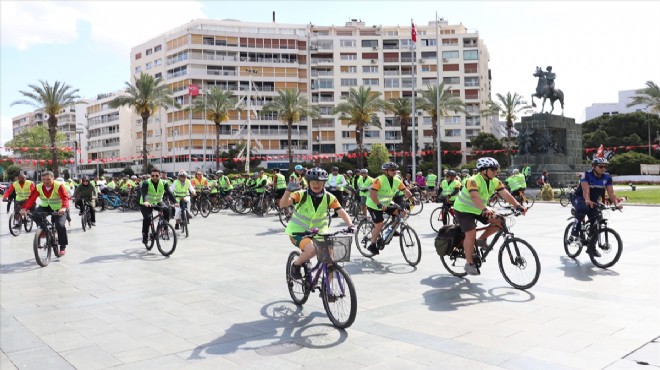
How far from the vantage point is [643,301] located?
661cm

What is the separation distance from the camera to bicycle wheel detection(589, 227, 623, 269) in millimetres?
8766

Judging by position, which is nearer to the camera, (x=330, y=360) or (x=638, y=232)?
(x=330, y=360)

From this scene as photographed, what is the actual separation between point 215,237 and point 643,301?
10397 mm

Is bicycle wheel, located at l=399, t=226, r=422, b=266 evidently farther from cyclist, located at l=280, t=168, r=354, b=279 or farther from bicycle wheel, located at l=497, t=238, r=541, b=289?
cyclist, located at l=280, t=168, r=354, b=279

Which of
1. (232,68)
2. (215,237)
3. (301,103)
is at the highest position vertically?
(232,68)

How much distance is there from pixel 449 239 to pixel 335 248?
9.82ft

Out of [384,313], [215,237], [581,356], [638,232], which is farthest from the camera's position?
[215,237]

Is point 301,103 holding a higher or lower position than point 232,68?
lower

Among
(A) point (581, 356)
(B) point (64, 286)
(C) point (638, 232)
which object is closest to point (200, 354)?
(A) point (581, 356)

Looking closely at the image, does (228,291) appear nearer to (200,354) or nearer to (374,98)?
(200,354)

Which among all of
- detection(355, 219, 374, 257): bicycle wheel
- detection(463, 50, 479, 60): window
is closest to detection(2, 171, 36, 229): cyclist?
detection(355, 219, 374, 257): bicycle wheel

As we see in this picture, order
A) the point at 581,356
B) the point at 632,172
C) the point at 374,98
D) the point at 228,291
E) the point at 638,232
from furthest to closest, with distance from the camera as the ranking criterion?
the point at 374,98 < the point at 632,172 < the point at 638,232 < the point at 228,291 < the point at 581,356

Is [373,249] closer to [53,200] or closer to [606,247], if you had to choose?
[606,247]

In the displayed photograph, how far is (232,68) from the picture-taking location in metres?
79.3
